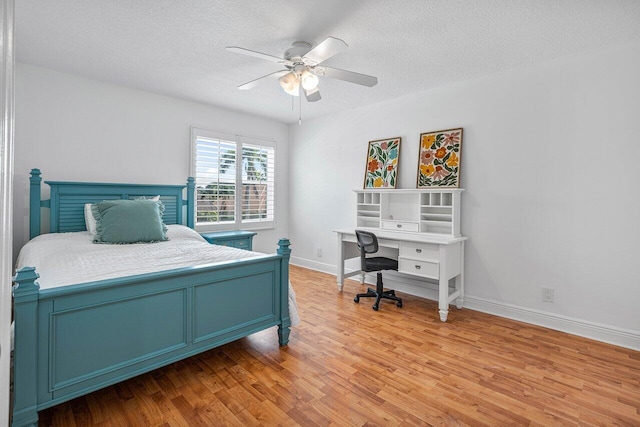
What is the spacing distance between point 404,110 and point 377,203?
1212 mm

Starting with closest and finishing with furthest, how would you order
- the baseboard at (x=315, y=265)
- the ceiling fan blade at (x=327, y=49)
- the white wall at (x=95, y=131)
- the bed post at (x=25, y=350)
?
the bed post at (x=25, y=350) < the ceiling fan blade at (x=327, y=49) < the white wall at (x=95, y=131) < the baseboard at (x=315, y=265)

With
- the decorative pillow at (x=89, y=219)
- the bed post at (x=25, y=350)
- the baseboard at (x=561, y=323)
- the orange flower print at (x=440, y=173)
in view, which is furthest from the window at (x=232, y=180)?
the baseboard at (x=561, y=323)

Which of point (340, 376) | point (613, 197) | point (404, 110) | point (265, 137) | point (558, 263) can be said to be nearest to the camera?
point (340, 376)

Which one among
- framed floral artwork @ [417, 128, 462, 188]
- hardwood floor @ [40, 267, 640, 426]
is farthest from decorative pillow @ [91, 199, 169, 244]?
framed floral artwork @ [417, 128, 462, 188]

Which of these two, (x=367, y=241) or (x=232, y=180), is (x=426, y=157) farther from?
(x=232, y=180)

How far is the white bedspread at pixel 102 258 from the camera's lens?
1.90 meters

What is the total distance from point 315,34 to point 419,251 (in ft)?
7.31

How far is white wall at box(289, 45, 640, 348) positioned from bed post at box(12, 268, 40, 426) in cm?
355

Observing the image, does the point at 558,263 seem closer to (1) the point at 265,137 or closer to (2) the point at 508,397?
(2) the point at 508,397

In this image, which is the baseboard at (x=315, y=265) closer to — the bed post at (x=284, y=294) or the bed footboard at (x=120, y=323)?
the bed post at (x=284, y=294)

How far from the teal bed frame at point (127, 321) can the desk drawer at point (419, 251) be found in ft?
4.73

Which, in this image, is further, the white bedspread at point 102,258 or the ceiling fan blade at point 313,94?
the ceiling fan blade at point 313,94

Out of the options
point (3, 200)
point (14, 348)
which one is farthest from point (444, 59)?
point (14, 348)

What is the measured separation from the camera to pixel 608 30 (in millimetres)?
2408
